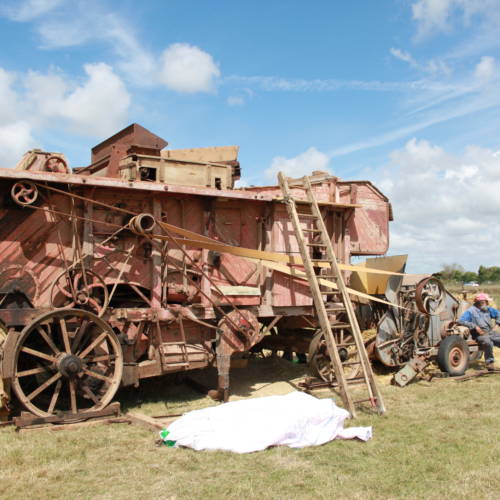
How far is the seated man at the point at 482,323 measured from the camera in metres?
10.2

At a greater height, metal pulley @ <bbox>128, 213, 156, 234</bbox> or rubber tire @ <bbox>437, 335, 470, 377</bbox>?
metal pulley @ <bbox>128, 213, 156, 234</bbox>

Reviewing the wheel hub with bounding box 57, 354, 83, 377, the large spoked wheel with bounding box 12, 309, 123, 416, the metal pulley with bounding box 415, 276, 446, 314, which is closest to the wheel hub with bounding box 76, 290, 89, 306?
the large spoked wheel with bounding box 12, 309, 123, 416

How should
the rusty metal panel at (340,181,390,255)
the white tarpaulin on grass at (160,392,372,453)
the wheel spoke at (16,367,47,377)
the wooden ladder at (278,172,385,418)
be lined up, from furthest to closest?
the rusty metal panel at (340,181,390,255)
the wooden ladder at (278,172,385,418)
the wheel spoke at (16,367,47,377)
the white tarpaulin on grass at (160,392,372,453)

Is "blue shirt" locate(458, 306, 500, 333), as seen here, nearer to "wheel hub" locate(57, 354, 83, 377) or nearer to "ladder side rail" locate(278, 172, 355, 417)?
"ladder side rail" locate(278, 172, 355, 417)

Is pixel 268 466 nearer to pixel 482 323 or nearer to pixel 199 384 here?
pixel 199 384

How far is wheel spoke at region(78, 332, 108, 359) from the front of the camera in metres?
6.97

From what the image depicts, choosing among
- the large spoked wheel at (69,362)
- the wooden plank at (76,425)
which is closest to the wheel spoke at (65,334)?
the large spoked wheel at (69,362)

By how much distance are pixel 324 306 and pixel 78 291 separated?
3.95 m

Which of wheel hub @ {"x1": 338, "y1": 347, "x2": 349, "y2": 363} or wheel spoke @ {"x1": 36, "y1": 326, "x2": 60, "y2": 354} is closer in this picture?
wheel spoke @ {"x1": 36, "y1": 326, "x2": 60, "y2": 354}

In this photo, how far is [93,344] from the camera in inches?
278

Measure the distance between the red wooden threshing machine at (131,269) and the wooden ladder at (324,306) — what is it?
1.28 ft

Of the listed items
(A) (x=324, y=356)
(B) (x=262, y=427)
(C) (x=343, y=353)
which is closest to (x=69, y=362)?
(B) (x=262, y=427)

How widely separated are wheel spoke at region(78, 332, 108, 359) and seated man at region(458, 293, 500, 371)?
7.20m

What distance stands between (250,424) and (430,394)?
3.99 m
